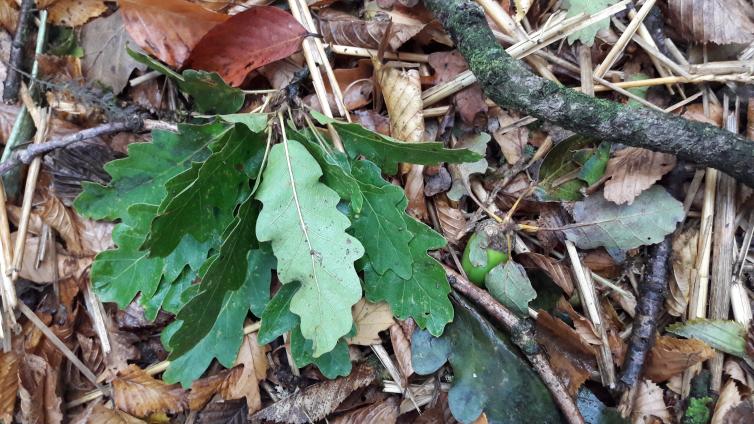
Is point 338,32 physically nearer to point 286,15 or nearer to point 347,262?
point 286,15

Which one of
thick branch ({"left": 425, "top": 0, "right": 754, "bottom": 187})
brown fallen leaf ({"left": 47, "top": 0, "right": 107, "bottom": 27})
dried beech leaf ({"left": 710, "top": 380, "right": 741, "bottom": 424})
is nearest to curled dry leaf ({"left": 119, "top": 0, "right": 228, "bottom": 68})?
brown fallen leaf ({"left": 47, "top": 0, "right": 107, "bottom": 27})

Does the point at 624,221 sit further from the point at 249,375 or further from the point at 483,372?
the point at 249,375

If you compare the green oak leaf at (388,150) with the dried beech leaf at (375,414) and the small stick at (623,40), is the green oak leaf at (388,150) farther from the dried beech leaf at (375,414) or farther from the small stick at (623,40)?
the dried beech leaf at (375,414)

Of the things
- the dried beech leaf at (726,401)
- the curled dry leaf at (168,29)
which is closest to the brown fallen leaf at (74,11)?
the curled dry leaf at (168,29)

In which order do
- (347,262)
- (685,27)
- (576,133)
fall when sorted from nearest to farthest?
(347,262) < (576,133) < (685,27)

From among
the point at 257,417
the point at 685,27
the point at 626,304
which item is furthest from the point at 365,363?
the point at 685,27

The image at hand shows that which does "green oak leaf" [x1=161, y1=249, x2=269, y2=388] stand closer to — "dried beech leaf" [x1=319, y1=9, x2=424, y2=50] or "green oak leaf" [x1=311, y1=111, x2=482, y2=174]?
"green oak leaf" [x1=311, y1=111, x2=482, y2=174]
